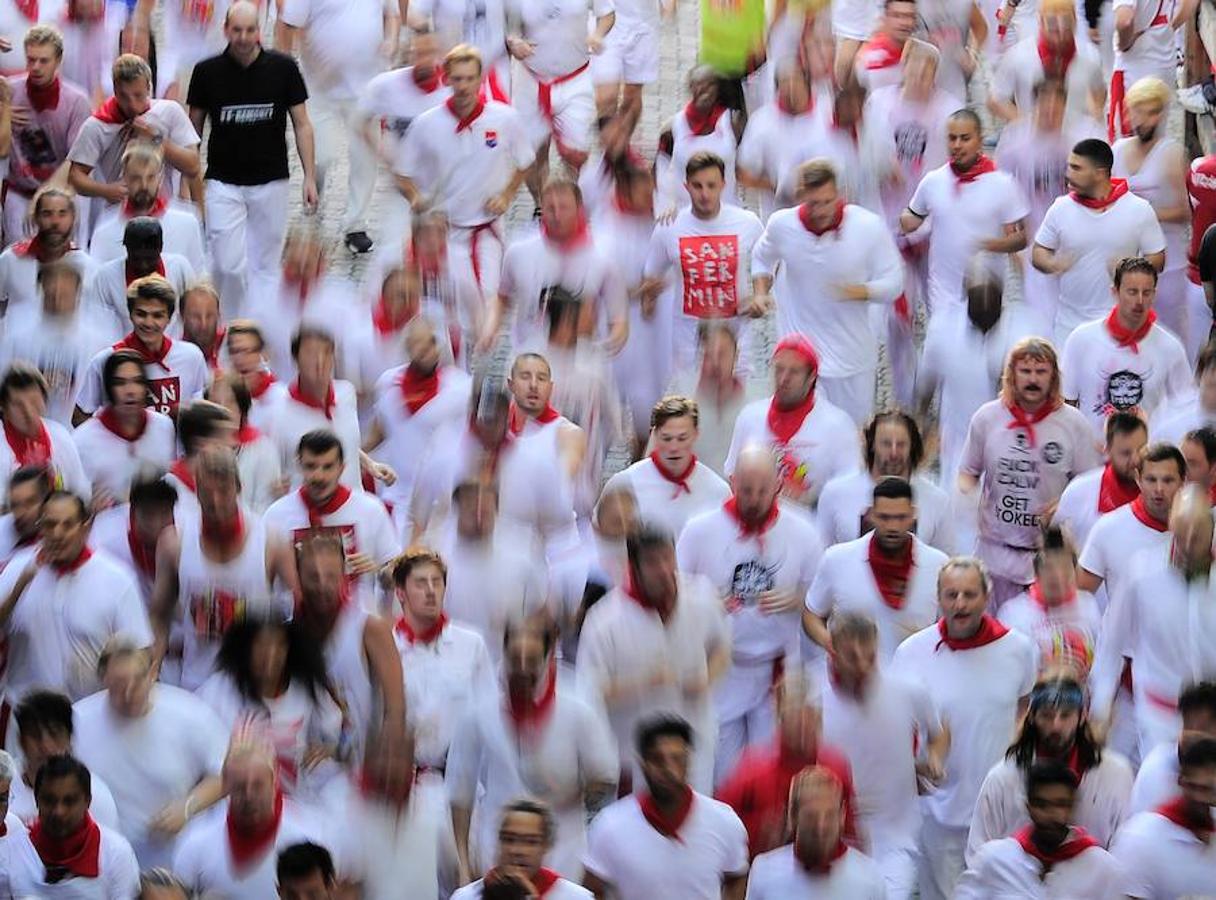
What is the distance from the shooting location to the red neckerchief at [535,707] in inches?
354

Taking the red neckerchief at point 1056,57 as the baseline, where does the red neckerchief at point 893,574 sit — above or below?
below

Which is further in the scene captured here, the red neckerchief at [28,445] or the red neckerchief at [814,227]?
the red neckerchief at [814,227]

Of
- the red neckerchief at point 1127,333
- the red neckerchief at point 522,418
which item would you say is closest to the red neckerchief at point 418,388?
the red neckerchief at point 522,418

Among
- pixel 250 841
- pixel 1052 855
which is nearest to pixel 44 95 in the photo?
pixel 250 841

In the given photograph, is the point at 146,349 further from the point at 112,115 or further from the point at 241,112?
the point at 241,112

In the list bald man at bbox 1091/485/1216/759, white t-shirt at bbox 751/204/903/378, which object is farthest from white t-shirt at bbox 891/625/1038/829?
white t-shirt at bbox 751/204/903/378

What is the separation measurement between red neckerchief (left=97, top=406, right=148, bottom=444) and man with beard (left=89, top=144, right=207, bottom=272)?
7.17ft

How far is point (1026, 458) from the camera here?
11.1 metres

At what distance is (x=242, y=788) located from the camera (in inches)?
322

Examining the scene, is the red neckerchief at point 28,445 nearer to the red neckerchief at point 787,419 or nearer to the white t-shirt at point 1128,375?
the red neckerchief at point 787,419

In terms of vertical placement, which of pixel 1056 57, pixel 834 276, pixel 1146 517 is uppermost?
pixel 1056 57

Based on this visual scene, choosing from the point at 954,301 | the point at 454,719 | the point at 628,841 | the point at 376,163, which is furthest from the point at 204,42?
the point at 628,841

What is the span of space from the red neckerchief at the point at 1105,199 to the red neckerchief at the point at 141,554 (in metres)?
5.44

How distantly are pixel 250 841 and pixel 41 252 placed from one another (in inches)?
202
